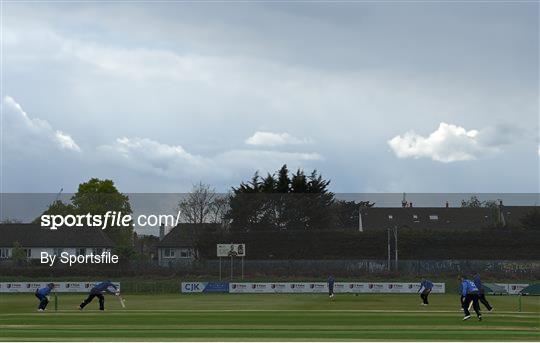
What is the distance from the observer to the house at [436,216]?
415 feet

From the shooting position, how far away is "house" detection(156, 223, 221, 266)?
337 ft

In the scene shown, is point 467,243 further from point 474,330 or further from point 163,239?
point 474,330

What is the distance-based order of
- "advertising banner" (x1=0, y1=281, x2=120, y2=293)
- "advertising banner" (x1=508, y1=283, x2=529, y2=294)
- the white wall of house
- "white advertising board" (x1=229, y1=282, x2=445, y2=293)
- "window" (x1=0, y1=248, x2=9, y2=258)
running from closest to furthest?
"advertising banner" (x1=508, y1=283, x2=529, y2=294)
"white advertising board" (x1=229, y1=282, x2=445, y2=293)
"advertising banner" (x1=0, y1=281, x2=120, y2=293)
"window" (x1=0, y1=248, x2=9, y2=258)
the white wall of house

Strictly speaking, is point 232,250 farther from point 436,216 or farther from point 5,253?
point 436,216

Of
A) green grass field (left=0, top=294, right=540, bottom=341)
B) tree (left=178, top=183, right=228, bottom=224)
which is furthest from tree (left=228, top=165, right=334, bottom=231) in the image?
green grass field (left=0, top=294, right=540, bottom=341)

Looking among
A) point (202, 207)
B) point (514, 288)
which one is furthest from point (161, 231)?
point (514, 288)

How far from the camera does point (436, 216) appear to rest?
130 m

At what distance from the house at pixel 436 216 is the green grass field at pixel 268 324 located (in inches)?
3123

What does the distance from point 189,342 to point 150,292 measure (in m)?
48.2

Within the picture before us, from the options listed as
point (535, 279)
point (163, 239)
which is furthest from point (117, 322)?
point (163, 239)

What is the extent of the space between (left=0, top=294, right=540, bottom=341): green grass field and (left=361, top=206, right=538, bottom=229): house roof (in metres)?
79.4

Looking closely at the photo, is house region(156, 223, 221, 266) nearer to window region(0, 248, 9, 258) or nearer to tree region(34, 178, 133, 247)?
tree region(34, 178, 133, 247)

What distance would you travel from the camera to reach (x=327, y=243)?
97875 millimetres

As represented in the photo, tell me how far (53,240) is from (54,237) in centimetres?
48
